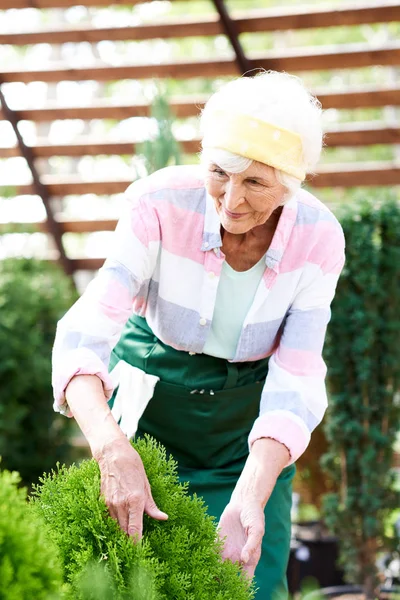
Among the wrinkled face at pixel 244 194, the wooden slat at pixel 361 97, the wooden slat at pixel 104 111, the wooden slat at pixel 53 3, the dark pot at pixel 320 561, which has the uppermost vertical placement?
the wooden slat at pixel 53 3

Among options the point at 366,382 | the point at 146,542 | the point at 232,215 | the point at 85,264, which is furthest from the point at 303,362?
the point at 85,264

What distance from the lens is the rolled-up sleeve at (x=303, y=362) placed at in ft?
7.38

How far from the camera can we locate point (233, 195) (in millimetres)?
2076

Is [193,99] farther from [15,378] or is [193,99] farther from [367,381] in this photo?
[367,381]

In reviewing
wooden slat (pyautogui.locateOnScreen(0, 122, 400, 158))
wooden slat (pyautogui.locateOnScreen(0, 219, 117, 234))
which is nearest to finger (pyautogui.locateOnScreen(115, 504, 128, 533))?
wooden slat (pyautogui.locateOnScreen(0, 122, 400, 158))

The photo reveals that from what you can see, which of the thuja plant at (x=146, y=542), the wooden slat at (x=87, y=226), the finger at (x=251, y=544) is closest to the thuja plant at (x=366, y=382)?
the finger at (x=251, y=544)

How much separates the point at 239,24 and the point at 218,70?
0.40m

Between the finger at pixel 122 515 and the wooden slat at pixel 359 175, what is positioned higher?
the finger at pixel 122 515

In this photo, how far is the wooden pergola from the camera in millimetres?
5734

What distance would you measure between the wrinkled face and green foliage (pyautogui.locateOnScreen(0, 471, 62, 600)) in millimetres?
1141

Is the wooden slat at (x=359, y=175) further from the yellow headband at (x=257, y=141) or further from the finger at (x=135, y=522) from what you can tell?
the finger at (x=135, y=522)

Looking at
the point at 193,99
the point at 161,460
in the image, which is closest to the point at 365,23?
the point at 193,99

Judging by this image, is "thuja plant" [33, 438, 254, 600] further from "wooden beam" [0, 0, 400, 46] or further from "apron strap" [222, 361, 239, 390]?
"wooden beam" [0, 0, 400, 46]

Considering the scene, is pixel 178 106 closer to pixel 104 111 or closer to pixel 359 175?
pixel 104 111
